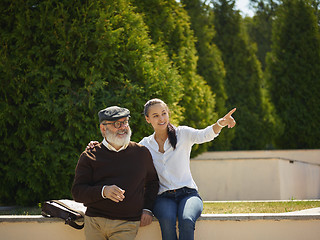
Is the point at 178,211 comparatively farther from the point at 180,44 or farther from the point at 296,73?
the point at 296,73

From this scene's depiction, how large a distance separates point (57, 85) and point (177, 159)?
12.1ft

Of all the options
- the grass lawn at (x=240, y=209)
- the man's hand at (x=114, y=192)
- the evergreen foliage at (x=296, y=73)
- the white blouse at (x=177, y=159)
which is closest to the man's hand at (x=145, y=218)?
the white blouse at (x=177, y=159)

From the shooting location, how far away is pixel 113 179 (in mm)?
3744

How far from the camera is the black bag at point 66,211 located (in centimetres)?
414

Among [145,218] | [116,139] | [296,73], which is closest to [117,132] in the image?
[116,139]

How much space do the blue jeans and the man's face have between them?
694mm

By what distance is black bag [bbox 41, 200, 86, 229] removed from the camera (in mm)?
4141

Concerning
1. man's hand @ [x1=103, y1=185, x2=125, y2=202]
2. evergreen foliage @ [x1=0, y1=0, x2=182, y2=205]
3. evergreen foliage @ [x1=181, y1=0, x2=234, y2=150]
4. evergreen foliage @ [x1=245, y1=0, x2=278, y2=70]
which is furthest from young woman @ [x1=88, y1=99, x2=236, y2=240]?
evergreen foliage @ [x1=245, y1=0, x2=278, y2=70]

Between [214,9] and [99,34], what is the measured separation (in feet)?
38.7

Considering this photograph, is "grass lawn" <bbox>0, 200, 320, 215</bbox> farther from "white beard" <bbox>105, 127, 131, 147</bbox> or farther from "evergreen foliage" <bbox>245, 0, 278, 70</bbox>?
"evergreen foliage" <bbox>245, 0, 278, 70</bbox>

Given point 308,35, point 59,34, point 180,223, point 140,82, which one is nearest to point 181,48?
point 140,82

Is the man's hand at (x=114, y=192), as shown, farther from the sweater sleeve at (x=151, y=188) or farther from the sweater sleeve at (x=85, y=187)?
the sweater sleeve at (x=151, y=188)

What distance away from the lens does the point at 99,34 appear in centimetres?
732

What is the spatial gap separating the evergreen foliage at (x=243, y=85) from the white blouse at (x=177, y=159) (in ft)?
39.7
